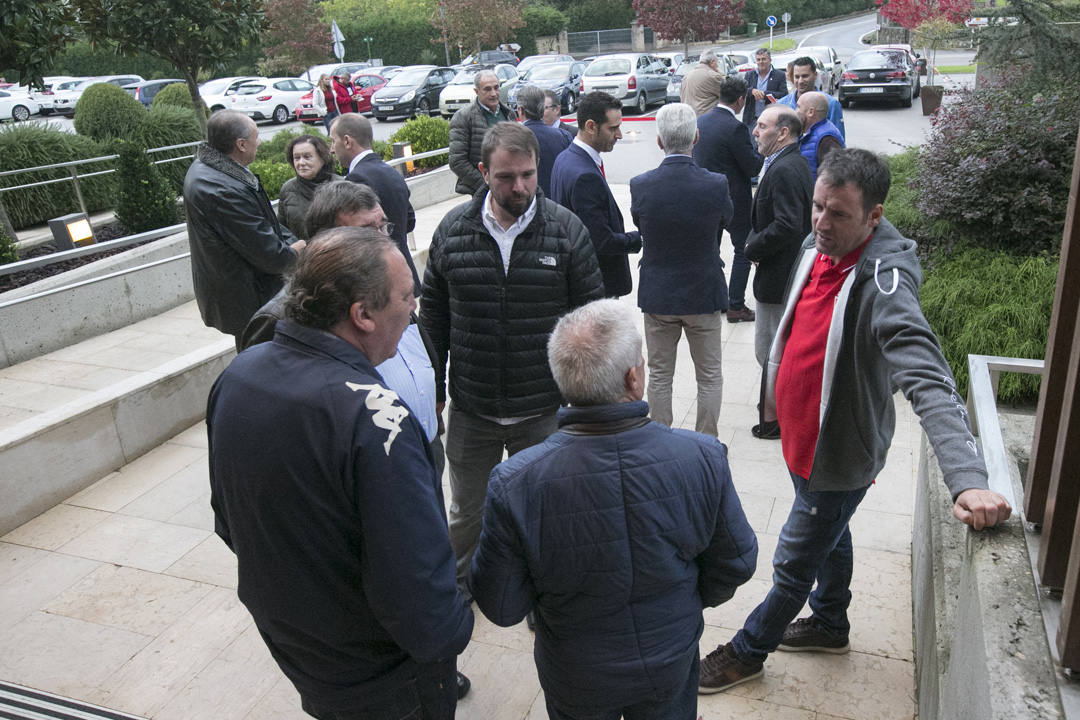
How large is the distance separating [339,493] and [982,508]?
1.60m

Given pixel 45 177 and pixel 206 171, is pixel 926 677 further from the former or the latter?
pixel 45 177

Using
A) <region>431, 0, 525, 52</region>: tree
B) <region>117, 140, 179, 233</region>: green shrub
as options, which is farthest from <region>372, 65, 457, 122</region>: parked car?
<region>117, 140, 179, 233</region>: green shrub

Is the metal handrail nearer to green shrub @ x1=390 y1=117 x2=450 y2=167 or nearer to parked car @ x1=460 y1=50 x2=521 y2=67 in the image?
green shrub @ x1=390 y1=117 x2=450 y2=167

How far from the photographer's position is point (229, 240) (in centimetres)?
474

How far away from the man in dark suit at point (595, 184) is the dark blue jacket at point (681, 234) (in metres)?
0.24

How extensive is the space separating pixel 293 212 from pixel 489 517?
3.88m

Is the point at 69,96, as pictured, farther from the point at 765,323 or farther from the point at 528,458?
the point at 528,458

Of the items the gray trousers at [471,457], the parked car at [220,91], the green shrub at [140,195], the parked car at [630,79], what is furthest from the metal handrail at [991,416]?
the parked car at [220,91]

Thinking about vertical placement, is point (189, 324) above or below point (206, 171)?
below

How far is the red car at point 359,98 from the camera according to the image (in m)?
28.1

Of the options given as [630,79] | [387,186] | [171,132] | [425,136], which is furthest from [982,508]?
[630,79]

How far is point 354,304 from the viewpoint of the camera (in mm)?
1985

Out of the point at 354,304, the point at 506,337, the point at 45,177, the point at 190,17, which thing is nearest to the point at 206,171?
the point at 506,337

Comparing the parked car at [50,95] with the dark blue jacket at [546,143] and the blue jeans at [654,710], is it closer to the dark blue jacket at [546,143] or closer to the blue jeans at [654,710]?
the dark blue jacket at [546,143]
